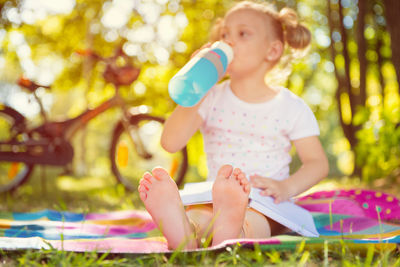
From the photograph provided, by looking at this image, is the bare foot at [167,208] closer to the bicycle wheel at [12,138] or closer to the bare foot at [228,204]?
the bare foot at [228,204]

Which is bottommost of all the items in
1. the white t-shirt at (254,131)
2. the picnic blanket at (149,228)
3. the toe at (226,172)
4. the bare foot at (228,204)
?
the picnic blanket at (149,228)

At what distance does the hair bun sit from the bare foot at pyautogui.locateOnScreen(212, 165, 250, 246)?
0.83 m

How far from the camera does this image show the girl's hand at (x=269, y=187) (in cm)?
139

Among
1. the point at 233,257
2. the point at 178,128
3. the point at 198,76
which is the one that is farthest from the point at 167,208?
the point at 178,128

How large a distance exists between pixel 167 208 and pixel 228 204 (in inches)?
6.0

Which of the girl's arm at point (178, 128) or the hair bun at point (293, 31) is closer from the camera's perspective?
the girl's arm at point (178, 128)

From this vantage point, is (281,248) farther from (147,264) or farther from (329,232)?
(329,232)

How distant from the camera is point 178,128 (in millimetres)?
1534

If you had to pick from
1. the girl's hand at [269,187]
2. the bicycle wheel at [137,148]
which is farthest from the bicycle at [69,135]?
the girl's hand at [269,187]

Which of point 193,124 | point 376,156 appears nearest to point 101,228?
point 193,124

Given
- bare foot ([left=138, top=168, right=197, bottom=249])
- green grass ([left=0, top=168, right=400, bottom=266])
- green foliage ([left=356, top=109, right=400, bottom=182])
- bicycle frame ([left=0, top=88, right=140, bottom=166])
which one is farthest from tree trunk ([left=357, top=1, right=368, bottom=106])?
bare foot ([left=138, top=168, right=197, bottom=249])

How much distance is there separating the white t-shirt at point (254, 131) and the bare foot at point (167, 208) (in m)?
0.45

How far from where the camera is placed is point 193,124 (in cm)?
158

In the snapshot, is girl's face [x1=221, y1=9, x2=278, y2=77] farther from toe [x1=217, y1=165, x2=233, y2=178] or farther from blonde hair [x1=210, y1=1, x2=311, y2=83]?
toe [x1=217, y1=165, x2=233, y2=178]
